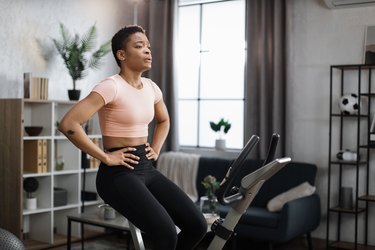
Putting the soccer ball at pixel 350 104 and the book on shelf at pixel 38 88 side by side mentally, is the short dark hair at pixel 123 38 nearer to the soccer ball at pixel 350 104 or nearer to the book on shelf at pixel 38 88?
the book on shelf at pixel 38 88

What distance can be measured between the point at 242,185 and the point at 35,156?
320cm

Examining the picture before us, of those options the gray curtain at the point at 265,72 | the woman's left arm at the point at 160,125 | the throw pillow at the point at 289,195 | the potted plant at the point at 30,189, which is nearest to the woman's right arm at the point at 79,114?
the woman's left arm at the point at 160,125

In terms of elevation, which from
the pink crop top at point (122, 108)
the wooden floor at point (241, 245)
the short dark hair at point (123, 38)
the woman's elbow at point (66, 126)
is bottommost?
the wooden floor at point (241, 245)

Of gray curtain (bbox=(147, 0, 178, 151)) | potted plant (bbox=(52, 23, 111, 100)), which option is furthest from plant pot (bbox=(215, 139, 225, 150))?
potted plant (bbox=(52, 23, 111, 100))

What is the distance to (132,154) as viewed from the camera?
2.53 meters

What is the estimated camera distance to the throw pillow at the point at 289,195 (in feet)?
16.0

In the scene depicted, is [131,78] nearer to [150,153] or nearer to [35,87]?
[150,153]

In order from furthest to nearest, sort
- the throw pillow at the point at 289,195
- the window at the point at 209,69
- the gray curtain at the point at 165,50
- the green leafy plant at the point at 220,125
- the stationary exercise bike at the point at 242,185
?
the gray curtain at the point at 165,50 → the window at the point at 209,69 → the green leafy plant at the point at 220,125 → the throw pillow at the point at 289,195 → the stationary exercise bike at the point at 242,185

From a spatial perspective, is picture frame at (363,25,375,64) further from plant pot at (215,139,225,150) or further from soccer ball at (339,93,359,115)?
plant pot at (215,139,225,150)

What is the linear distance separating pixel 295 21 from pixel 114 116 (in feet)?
11.2

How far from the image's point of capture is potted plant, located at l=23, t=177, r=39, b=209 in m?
5.17

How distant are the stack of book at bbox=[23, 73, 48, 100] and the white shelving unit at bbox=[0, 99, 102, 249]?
0.08 meters

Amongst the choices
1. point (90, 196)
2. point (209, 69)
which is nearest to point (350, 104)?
point (209, 69)

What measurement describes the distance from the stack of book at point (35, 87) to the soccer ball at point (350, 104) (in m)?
2.72
